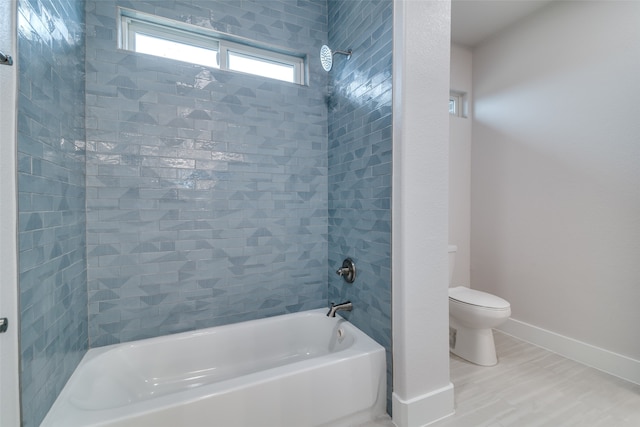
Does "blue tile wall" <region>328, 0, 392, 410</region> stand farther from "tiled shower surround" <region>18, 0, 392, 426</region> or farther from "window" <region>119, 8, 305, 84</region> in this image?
"window" <region>119, 8, 305, 84</region>

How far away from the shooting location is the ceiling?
2.10 meters

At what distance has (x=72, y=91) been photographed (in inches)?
50.9

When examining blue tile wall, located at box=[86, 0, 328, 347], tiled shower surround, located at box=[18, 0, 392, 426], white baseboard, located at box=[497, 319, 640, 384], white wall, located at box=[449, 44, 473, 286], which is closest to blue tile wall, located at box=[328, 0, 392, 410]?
tiled shower surround, located at box=[18, 0, 392, 426]

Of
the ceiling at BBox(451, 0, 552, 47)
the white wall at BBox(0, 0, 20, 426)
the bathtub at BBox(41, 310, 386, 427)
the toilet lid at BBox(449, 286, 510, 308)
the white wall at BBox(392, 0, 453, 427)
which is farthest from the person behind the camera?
the ceiling at BBox(451, 0, 552, 47)

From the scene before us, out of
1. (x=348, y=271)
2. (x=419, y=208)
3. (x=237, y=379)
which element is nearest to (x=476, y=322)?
(x=348, y=271)

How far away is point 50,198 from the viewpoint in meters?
1.08

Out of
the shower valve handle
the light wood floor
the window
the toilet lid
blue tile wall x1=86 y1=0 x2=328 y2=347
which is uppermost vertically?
the window

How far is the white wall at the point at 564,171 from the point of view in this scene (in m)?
1.73

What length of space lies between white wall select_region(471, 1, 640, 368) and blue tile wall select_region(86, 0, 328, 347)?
1.71 meters

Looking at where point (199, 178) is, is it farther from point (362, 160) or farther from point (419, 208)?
point (419, 208)

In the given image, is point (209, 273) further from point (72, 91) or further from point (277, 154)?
point (72, 91)

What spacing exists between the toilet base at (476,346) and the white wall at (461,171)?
755 mm

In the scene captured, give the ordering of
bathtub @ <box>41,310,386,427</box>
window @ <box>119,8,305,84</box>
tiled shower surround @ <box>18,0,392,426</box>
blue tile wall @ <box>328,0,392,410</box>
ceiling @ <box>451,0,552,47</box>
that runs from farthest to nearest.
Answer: ceiling @ <box>451,0,552,47</box>, window @ <box>119,8,305,84</box>, blue tile wall @ <box>328,0,392,410</box>, tiled shower surround @ <box>18,0,392,426</box>, bathtub @ <box>41,310,386,427</box>

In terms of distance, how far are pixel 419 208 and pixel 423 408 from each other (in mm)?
1042
